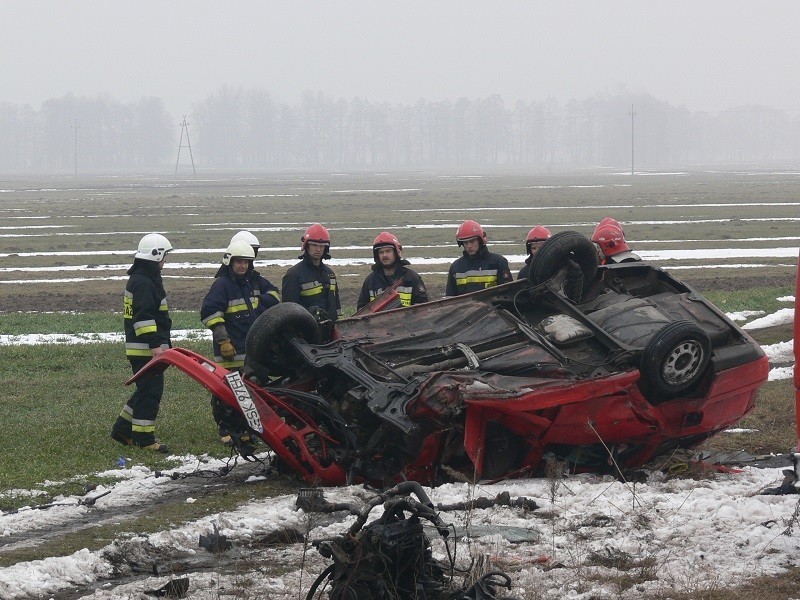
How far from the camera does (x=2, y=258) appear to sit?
29953 millimetres

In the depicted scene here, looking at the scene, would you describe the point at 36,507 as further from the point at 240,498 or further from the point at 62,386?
the point at 62,386

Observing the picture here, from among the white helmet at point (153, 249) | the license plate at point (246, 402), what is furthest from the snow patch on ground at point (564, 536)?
the white helmet at point (153, 249)

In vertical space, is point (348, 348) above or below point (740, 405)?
above

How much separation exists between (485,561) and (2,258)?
26.8 meters

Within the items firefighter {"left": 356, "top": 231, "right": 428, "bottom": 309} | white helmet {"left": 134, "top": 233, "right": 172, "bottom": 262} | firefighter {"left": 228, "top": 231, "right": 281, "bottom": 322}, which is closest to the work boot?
white helmet {"left": 134, "top": 233, "right": 172, "bottom": 262}

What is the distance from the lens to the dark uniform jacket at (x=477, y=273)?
1141 centimetres

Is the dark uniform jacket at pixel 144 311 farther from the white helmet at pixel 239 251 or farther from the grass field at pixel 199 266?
the grass field at pixel 199 266

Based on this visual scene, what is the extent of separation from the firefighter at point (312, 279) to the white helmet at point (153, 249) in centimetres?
150

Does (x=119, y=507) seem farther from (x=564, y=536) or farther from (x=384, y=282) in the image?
(x=384, y=282)

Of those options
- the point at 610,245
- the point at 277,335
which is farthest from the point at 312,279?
the point at 610,245

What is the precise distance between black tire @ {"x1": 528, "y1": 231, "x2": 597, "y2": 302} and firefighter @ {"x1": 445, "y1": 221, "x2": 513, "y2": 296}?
191 centimetres

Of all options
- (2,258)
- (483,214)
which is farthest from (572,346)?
(483,214)

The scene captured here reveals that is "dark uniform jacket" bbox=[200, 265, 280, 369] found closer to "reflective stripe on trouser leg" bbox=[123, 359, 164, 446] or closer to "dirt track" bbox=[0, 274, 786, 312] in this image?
"reflective stripe on trouser leg" bbox=[123, 359, 164, 446]

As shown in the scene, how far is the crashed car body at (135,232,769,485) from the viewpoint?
25.4ft
